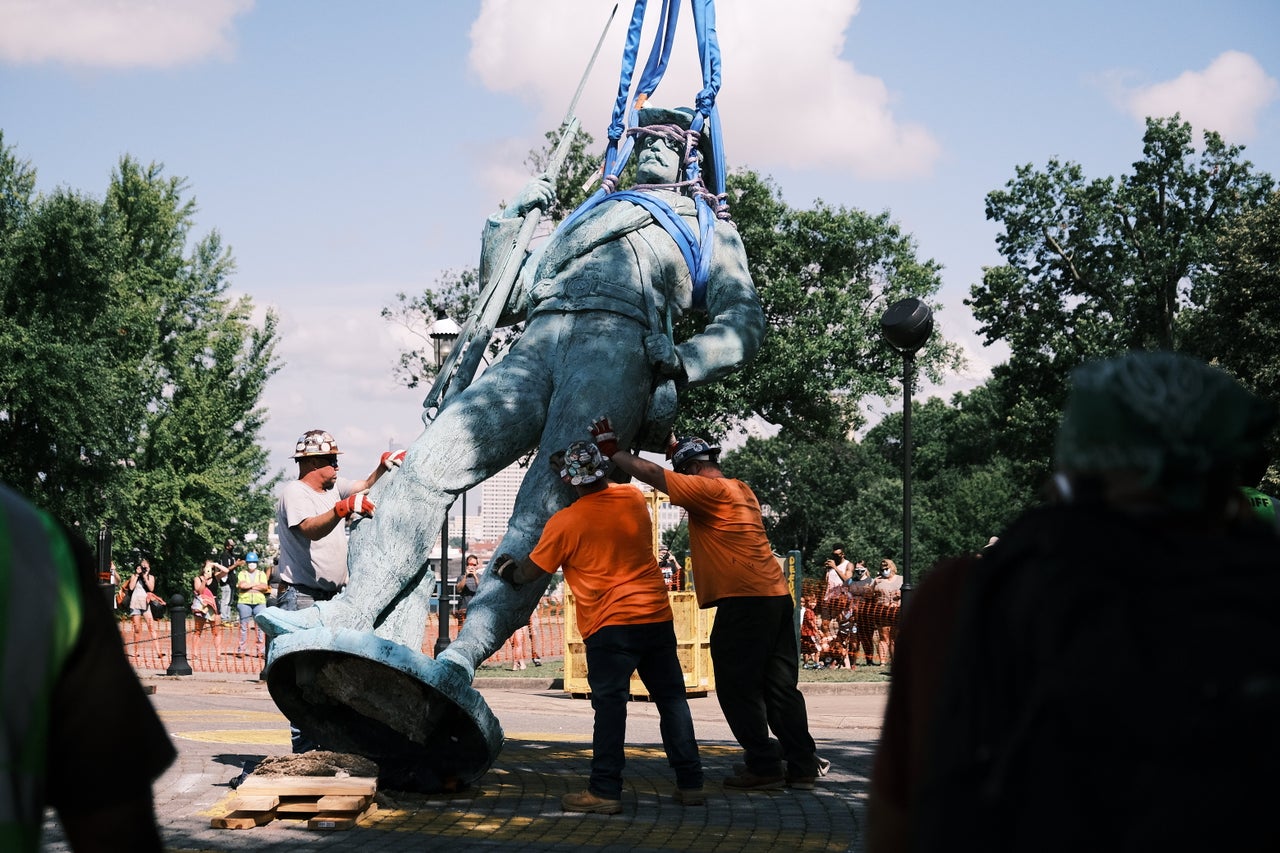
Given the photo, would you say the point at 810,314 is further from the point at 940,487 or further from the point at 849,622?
the point at 940,487

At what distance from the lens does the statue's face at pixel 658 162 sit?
8.67 meters


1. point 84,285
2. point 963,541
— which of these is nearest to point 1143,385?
point 84,285

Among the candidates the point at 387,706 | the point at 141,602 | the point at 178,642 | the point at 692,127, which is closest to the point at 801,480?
the point at 141,602

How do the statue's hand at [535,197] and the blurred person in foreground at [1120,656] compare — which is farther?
the statue's hand at [535,197]

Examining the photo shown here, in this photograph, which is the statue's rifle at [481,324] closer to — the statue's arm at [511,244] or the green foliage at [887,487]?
the statue's arm at [511,244]

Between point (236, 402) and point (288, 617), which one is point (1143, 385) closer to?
point (288, 617)

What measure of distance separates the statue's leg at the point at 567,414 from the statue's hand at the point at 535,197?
906 mm

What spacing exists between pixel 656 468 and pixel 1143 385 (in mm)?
5216

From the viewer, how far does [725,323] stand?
8195 millimetres

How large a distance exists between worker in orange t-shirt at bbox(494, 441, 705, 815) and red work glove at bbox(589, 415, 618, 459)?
72mm

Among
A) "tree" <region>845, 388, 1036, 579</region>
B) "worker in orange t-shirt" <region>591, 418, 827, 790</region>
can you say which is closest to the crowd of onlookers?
Result: "worker in orange t-shirt" <region>591, 418, 827, 790</region>

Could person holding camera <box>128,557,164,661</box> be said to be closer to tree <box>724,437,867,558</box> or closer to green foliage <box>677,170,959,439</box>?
green foliage <box>677,170,959,439</box>

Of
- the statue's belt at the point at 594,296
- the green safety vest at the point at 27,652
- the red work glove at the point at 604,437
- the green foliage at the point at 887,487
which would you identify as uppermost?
the green foliage at the point at 887,487

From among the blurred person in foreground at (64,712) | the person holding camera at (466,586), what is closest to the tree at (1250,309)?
the person holding camera at (466,586)
